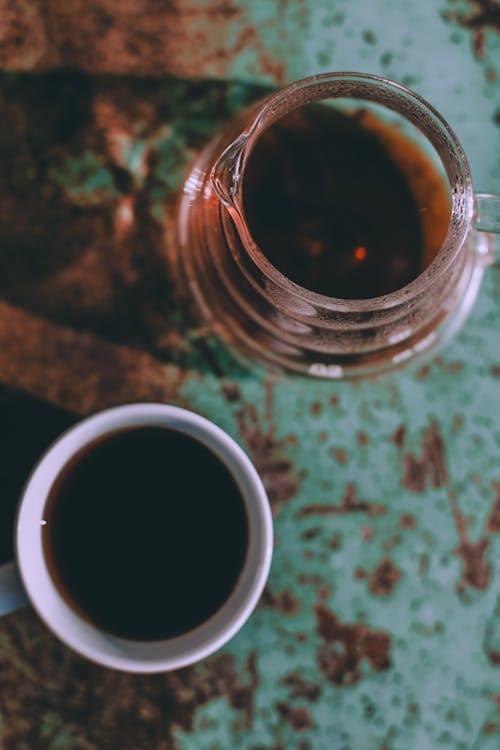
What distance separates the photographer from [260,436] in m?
0.60

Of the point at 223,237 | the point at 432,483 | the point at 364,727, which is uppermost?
the point at 223,237

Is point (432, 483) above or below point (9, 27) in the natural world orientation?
below

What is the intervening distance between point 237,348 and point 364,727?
12.6 inches

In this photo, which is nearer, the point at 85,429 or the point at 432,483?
the point at 85,429

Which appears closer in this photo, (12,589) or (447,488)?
(12,589)

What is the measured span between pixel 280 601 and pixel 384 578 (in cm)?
9

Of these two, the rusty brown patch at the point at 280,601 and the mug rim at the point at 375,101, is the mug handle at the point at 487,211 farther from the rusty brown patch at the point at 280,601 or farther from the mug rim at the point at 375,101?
the rusty brown patch at the point at 280,601

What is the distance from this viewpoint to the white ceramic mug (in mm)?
483

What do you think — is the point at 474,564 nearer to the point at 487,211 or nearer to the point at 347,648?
the point at 347,648

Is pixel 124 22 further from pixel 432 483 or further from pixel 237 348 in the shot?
pixel 432 483

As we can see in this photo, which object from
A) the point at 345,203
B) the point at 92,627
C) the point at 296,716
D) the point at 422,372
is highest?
the point at 345,203

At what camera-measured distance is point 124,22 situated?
0.61 metres

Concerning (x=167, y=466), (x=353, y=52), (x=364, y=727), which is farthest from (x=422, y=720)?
(x=353, y=52)

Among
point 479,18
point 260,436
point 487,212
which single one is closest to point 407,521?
point 260,436
